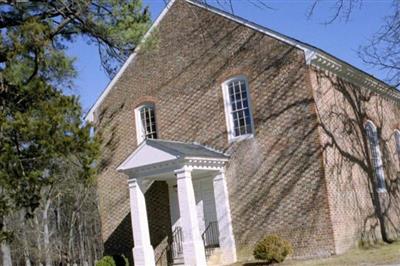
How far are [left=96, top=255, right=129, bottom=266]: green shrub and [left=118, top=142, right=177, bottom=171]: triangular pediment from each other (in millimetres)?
3637

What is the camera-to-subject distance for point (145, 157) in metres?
18.2

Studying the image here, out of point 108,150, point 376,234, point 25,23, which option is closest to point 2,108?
point 25,23

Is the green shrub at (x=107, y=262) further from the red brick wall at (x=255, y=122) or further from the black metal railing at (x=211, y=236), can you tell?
the black metal railing at (x=211, y=236)

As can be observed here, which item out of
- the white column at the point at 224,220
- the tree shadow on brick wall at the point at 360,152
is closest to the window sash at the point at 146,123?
the white column at the point at 224,220

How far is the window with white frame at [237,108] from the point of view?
18812 millimetres

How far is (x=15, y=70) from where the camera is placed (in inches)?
466

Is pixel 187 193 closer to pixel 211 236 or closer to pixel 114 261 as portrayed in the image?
pixel 211 236

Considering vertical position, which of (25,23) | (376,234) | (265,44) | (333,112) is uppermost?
(265,44)

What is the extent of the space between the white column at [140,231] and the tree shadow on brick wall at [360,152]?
21.3 feet

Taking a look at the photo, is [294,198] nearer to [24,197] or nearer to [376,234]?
[376,234]

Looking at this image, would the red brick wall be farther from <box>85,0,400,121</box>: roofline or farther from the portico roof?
the portico roof

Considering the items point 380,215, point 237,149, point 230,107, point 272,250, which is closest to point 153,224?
point 237,149

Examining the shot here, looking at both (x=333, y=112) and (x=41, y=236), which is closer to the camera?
(x=333, y=112)

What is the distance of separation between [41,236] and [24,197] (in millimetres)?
31286
